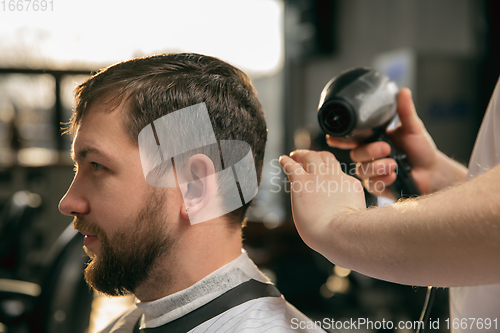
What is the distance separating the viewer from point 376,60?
471 cm

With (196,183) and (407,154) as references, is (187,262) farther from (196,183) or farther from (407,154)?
(407,154)

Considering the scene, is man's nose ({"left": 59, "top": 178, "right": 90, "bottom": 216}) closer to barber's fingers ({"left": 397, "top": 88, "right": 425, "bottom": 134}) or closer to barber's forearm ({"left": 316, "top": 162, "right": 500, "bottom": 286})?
barber's forearm ({"left": 316, "top": 162, "right": 500, "bottom": 286})

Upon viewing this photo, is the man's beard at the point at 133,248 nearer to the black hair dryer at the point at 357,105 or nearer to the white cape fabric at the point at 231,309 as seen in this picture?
the white cape fabric at the point at 231,309

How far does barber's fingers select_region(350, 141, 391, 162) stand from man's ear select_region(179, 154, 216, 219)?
43 centimetres

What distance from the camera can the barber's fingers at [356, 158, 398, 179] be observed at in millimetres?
1062

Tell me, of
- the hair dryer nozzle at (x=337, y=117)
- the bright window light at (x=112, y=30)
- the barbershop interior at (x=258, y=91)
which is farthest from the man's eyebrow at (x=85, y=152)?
the hair dryer nozzle at (x=337, y=117)

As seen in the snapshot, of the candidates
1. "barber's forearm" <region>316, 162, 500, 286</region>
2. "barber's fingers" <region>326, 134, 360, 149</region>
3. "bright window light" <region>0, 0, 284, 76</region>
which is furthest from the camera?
"barber's fingers" <region>326, 134, 360, 149</region>

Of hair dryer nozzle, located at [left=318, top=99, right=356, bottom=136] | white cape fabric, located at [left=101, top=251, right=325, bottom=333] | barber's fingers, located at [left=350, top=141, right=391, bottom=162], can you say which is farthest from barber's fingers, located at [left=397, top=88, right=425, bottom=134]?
white cape fabric, located at [left=101, top=251, right=325, bottom=333]

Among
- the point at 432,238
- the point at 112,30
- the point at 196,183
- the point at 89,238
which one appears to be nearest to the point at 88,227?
the point at 89,238

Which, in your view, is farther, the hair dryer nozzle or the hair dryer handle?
the hair dryer handle

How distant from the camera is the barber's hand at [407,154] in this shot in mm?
1062

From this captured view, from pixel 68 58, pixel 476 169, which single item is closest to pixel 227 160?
pixel 476 169

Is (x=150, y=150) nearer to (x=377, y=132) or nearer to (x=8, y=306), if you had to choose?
(x=377, y=132)

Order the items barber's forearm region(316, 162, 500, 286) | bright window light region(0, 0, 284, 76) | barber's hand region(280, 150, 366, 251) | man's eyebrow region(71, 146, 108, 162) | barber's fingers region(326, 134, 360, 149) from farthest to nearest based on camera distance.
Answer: barber's fingers region(326, 134, 360, 149), bright window light region(0, 0, 284, 76), man's eyebrow region(71, 146, 108, 162), barber's hand region(280, 150, 366, 251), barber's forearm region(316, 162, 500, 286)
